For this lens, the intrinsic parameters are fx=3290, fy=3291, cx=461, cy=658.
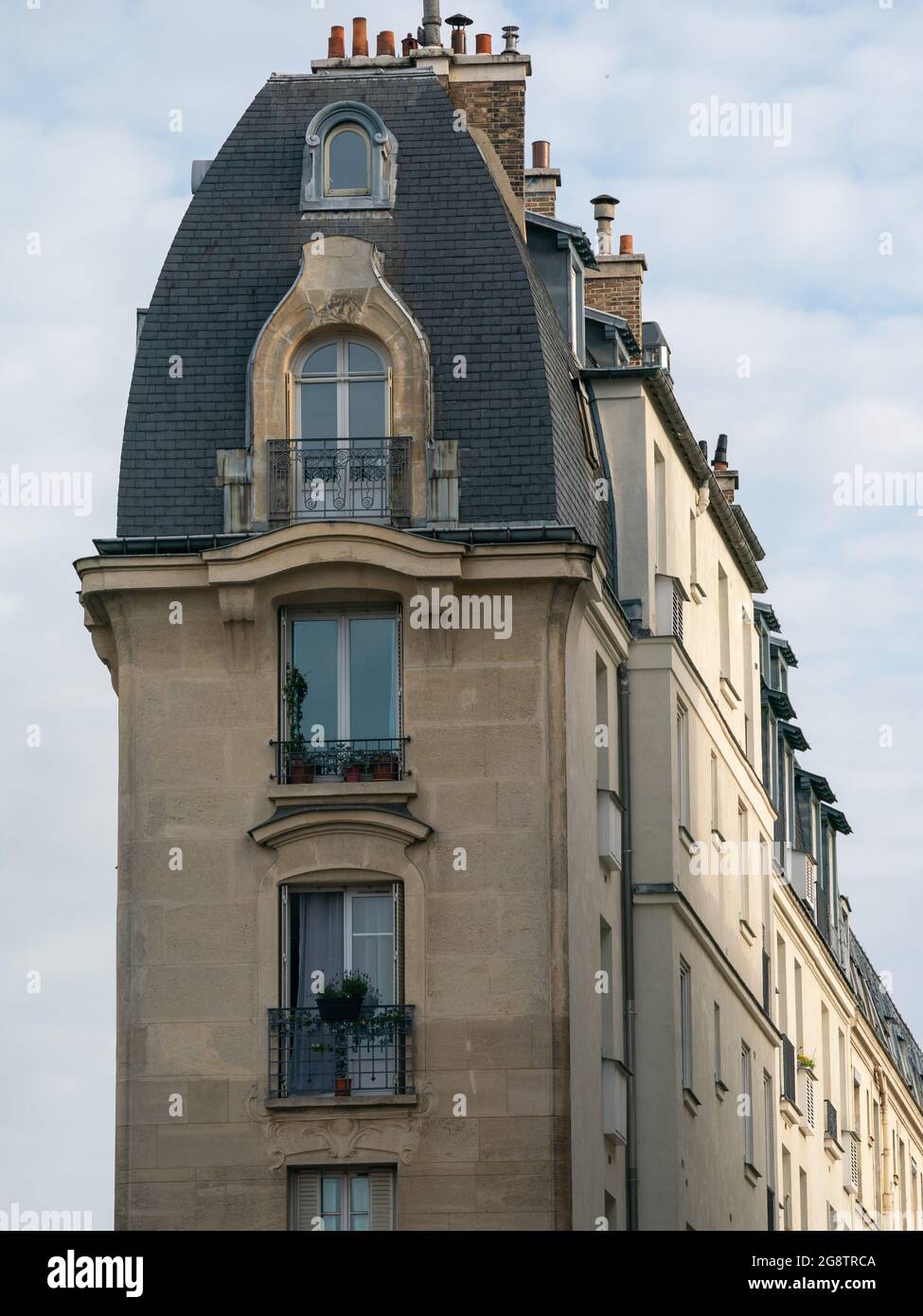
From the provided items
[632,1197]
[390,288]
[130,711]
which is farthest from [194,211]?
[632,1197]

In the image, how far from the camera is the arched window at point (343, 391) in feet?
121

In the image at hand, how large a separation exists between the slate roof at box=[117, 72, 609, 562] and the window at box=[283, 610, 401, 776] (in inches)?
61.2

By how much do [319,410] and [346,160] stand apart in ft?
10.7

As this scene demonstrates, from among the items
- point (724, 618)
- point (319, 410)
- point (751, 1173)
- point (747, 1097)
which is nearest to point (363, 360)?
point (319, 410)

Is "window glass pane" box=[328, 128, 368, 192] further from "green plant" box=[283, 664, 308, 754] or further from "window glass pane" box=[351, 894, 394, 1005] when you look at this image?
"window glass pane" box=[351, 894, 394, 1005]

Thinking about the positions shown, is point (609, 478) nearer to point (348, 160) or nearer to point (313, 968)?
point (348, 160)

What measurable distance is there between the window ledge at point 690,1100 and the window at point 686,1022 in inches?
4.9

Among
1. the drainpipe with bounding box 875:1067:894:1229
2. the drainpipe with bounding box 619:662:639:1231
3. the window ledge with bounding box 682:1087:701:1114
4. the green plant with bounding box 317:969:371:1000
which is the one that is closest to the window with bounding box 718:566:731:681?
the drainpipe with bounding box 619:662:639:1231

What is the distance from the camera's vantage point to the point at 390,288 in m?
36.9

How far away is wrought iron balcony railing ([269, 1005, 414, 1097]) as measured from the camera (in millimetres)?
34781

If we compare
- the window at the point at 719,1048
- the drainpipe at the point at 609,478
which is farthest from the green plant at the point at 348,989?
the window at the point at 719,1048

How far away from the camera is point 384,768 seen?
3578 centimetres

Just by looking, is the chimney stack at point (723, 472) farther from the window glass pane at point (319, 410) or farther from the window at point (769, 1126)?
the window glass pane at point (319, 410)
